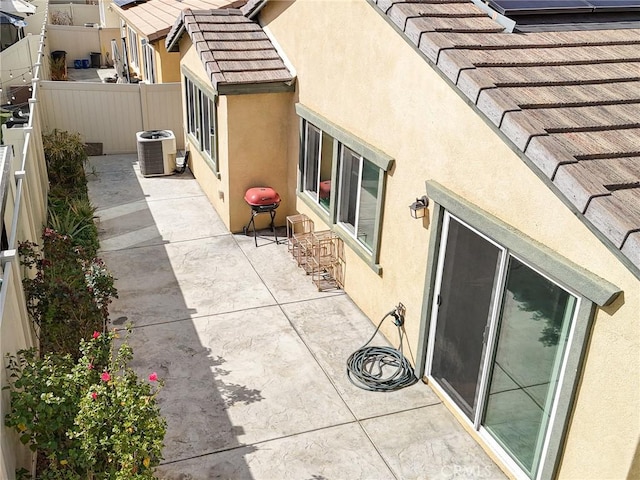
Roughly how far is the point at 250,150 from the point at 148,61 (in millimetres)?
11039

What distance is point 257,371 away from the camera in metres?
8.35

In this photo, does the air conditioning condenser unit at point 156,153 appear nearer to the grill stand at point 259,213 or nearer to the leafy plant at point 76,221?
the leafy plant at point 76,221

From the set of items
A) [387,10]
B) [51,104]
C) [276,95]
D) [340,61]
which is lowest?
[51,104]

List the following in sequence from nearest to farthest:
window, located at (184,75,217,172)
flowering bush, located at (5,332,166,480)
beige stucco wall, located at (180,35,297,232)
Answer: flowering bush, located at (5,332,166,480)
beige stucco wall, located at (180,35,297,232)
window, located at (184,75,217,172)

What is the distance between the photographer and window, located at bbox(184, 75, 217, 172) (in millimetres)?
13035

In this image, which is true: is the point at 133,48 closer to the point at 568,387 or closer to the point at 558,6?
the point at 558,6

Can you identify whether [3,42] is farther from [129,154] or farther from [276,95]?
[276,95]

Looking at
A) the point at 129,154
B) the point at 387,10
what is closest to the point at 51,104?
the point at 129,154

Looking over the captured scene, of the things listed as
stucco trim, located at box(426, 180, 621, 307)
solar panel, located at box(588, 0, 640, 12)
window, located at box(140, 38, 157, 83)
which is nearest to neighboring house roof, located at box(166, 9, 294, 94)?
stucco trim, located at box(426, 180, 621, 307)

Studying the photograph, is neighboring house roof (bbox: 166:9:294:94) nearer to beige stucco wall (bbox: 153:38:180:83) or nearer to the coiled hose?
the coiled hose

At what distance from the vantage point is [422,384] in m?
8.23

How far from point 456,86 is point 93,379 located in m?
4.72

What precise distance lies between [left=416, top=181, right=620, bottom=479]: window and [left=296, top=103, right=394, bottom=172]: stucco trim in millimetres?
1175

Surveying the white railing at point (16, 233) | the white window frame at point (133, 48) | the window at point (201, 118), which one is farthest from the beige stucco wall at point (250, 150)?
the white window frame at point (133, 48)
